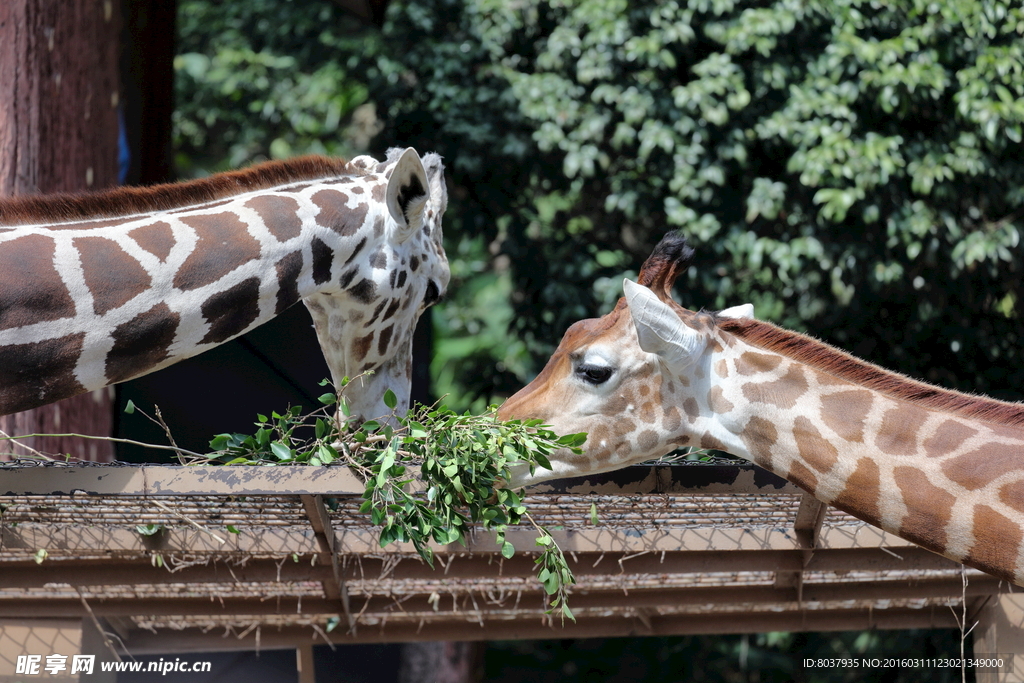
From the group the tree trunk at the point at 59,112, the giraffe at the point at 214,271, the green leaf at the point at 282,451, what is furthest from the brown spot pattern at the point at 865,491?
the tree trunk at the point at 59,112

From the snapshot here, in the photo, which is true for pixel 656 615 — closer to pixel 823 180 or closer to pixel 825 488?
pixel 825 488

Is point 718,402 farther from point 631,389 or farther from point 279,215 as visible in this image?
point 279,215

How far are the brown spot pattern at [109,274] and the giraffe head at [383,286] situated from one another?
0.65 meters

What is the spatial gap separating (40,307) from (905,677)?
7.31 meters

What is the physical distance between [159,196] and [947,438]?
2.41m

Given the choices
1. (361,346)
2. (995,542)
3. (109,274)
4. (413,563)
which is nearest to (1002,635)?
(995,542)

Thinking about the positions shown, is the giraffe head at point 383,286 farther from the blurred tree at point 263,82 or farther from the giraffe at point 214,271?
the blurred tree at point 263,82

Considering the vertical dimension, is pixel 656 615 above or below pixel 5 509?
below

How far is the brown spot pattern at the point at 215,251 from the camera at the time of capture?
2.80 metres

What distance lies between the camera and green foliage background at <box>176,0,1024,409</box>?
6.04 meters

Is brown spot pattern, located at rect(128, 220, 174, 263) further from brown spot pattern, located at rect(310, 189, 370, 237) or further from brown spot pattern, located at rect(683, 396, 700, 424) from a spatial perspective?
brown spot pattern, located at rect(683, 396, 700, 424)

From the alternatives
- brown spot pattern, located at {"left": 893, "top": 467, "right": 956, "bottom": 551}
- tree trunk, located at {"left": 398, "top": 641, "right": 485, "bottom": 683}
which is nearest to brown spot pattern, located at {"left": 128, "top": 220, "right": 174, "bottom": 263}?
brown spot pattern, located at {"left": 893, "top": 467, "right": 956, "bottom": 551}

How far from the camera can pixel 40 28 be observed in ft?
15.1

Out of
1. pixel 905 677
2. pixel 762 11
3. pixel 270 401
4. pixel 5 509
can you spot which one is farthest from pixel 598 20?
pixel 905 677
